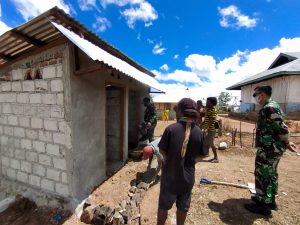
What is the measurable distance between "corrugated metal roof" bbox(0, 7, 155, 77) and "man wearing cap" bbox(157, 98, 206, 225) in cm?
219

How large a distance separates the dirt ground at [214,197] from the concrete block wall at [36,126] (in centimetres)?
67

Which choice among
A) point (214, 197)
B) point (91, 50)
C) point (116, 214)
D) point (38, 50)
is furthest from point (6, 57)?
point (214, 197)

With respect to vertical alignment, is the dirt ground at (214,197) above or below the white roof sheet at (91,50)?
below

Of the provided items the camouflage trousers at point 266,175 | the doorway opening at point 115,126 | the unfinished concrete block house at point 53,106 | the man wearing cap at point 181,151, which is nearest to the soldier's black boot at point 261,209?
the camouflage trousers at point 266,175

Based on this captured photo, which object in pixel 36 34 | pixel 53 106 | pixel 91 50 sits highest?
pixel 36 34

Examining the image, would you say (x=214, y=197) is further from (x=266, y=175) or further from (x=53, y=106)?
(x=53, y=106)

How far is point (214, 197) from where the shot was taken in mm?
3885

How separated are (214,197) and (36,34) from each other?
434 cm

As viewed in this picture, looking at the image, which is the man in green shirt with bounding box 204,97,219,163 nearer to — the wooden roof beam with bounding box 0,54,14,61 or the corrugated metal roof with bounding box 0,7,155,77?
the corrugated metal roof with bounding box 0,7,155,77

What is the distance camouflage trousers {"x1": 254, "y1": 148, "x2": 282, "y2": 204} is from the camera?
3125 mm

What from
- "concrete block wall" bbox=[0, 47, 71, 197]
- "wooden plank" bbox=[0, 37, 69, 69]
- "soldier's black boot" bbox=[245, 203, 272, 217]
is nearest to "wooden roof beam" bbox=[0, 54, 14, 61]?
"wooden plank" bbox=[0, 37, 69, 69]

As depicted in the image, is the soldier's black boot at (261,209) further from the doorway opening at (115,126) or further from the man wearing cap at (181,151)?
the doorway opening at (115,126)

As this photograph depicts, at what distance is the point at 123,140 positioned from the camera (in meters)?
5.91

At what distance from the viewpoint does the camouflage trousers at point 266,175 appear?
312cm
